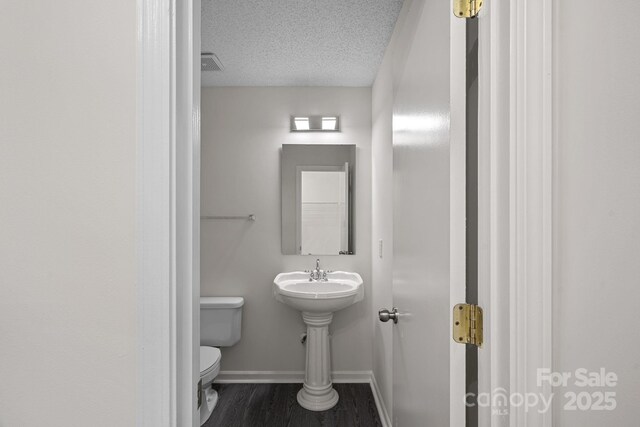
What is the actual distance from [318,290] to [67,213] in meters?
1.92

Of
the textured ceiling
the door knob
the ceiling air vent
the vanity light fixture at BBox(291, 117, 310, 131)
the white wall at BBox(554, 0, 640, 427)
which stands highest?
the textured ceiling

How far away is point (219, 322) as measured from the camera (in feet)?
8.21

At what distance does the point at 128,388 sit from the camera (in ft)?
2.26

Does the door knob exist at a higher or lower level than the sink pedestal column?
higher

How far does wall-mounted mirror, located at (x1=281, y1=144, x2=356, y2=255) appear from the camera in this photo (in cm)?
266

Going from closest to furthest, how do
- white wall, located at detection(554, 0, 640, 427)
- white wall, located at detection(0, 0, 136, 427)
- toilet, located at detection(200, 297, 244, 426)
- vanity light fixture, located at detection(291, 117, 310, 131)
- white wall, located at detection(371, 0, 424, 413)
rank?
white wall, located at detection(554, 0, 640, 427) < white wall, located at detection(0, 0, 136, 427) < white wall, located at detection(371, 0, 424, 413) < toilet, located at detection(200, 297, 244, 426) < vanity light fixture, located at detection(291, 117, 310, 131)

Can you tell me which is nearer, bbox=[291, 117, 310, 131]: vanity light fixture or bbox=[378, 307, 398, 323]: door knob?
bbox=[378, 307, 398, 323]: door knob

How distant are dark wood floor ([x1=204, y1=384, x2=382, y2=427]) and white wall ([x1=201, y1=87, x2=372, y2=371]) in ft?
0.52

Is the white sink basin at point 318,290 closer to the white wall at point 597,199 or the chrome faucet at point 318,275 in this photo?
the chrome faucet at point 318,275

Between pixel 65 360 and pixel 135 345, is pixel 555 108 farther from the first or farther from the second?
pixel 65 360

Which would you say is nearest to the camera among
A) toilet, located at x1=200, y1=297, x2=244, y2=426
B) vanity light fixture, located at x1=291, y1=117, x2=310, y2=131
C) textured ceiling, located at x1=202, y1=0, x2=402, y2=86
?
textured ceiling, located at x1=202, y1=0, x2=402, y2=86

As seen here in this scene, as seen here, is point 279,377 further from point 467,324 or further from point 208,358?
point 467,324

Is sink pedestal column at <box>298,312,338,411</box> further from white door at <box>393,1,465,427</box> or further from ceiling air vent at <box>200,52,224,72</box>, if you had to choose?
ceiling air vent at <box>200,52,224,72</box>

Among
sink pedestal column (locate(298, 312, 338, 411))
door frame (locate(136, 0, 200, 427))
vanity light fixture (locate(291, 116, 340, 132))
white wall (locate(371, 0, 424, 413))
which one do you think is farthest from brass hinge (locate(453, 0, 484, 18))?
sink pedestal column (locate(298, 312, 338, 411))
